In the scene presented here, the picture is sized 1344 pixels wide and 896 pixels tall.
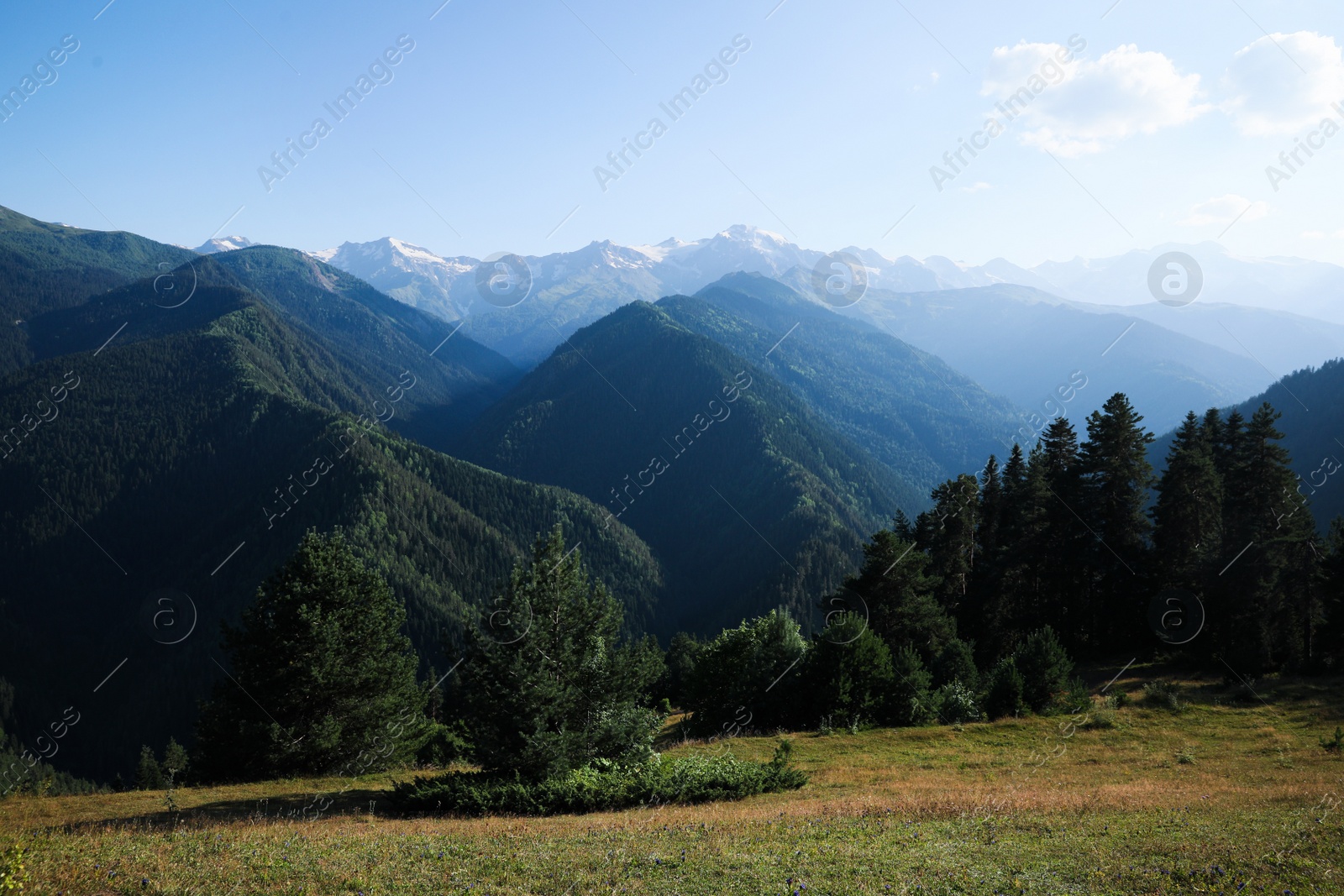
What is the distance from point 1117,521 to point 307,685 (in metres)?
51.2

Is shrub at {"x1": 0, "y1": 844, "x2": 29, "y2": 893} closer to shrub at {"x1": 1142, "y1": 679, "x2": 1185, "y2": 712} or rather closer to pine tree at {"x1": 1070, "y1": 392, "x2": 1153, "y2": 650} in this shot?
Result: shrub at {"x1": 1142, "y1": 679, "x2": 1185, "y2": 712}

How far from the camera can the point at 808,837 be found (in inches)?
592

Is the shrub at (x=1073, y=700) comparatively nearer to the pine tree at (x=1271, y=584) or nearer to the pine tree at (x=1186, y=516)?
the pine tree at (x=1271, y=584)

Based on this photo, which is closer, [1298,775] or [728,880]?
[728,880]

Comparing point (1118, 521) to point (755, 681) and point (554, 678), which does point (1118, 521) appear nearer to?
point (755, 681)

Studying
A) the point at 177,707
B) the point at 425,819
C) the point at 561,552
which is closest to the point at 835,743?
the point at 561,552

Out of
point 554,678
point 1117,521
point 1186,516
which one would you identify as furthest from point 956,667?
point 554,678

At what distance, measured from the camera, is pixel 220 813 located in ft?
66.1

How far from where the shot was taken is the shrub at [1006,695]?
35969 mm

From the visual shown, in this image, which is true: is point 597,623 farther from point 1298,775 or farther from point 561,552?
point 1298,775

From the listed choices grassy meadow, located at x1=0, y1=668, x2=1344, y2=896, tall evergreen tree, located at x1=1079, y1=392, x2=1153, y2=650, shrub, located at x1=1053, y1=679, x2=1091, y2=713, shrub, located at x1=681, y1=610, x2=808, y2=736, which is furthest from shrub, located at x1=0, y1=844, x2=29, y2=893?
tall evergreen tree, located at x1=1079, y1=392, x2=1153, y2=650

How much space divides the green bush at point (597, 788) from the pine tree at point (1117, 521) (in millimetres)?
36787

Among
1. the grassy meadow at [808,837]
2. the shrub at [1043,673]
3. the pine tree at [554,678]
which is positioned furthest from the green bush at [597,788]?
the shrub at [1043,673]

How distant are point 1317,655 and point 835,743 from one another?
28.4 m
